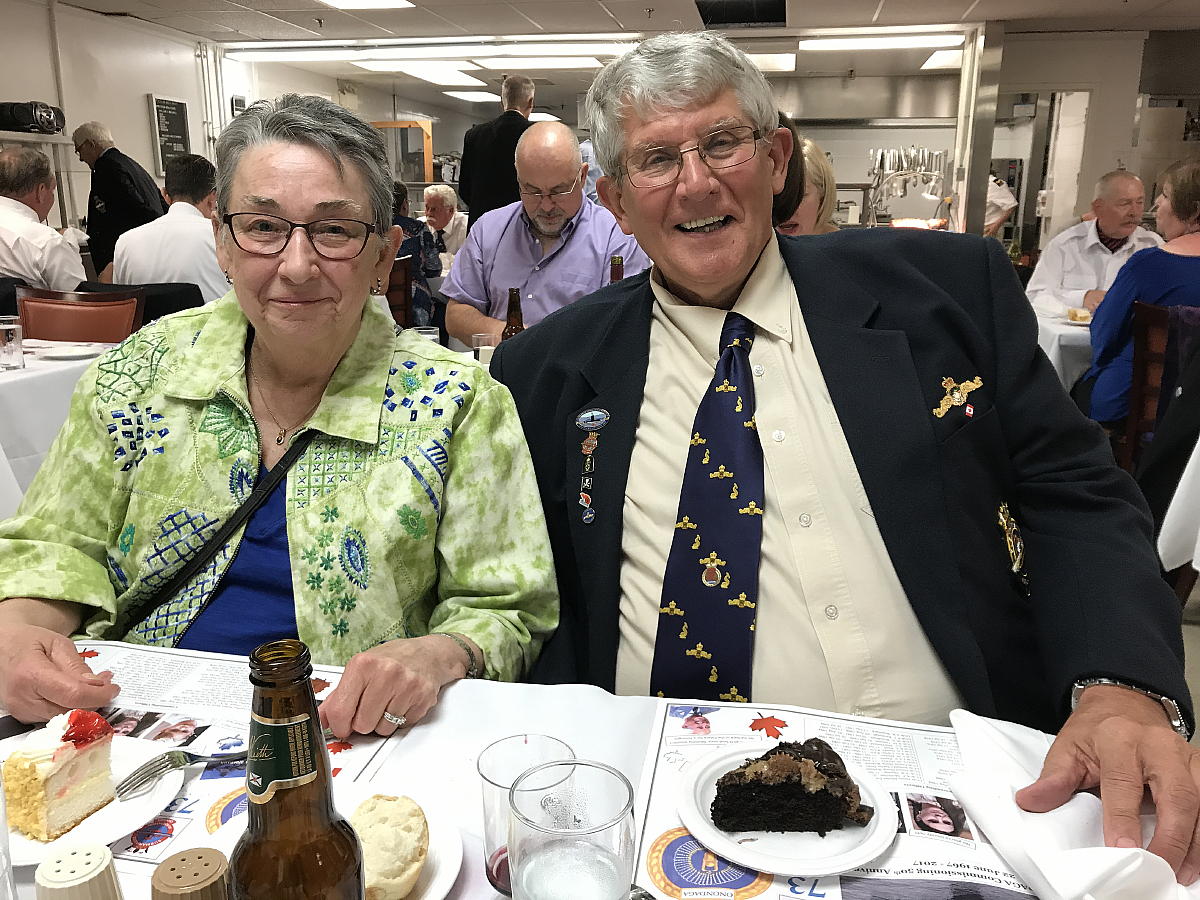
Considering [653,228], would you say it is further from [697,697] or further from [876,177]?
[876,177]

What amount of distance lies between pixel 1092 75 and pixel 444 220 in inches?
290

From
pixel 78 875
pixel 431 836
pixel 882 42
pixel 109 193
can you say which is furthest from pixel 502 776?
pixel 882 42

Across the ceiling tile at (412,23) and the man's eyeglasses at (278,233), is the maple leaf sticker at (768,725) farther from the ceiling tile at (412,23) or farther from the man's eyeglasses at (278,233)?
the ceiling tile at (412,23)

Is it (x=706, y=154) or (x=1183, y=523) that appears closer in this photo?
(x=706, y=154)

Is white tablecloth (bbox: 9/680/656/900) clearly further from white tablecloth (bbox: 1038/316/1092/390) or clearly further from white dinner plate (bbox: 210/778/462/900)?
white tablecloth (bbox: 1038/316/1092/390)

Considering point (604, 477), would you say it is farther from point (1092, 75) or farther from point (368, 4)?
point (1092, 75)

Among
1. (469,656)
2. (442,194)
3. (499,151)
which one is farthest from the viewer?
(442,194)

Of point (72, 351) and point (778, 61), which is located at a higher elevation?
point (778, 61)

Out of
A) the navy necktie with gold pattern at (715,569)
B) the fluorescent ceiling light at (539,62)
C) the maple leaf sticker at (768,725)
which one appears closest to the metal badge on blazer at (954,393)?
the navy necktie with gold pattern at (715,569)

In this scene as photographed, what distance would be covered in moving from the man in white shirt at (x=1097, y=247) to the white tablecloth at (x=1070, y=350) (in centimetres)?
102

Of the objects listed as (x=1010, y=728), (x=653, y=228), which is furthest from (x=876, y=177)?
(x=1010, y=728)

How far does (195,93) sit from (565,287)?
29.4 feet

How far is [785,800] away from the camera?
0.87 m

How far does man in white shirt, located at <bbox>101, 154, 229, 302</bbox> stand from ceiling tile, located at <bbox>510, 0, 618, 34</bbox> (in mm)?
4532
